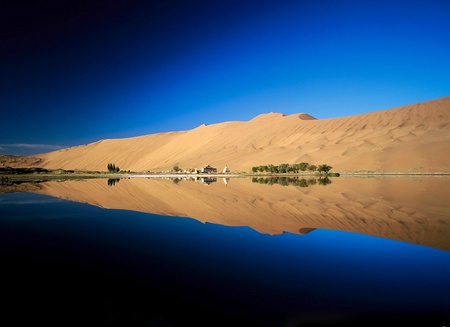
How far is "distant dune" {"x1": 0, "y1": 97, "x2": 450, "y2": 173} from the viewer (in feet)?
203

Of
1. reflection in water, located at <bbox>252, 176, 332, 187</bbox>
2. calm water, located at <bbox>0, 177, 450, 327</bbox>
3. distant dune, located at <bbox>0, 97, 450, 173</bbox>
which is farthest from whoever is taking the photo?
distant dune, located at <bbox>0, 97, 450, 173</bbox>

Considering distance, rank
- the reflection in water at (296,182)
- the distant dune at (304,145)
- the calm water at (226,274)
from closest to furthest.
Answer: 1. the calm water at (226,274)
2. the reflection in water at (296,182)
3. the distant dune at (304,145)

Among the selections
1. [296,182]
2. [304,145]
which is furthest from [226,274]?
[304,145]

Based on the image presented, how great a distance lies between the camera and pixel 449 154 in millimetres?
56562

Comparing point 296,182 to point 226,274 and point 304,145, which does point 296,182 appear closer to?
point 226,274

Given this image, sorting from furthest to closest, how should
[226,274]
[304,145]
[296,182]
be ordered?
[304,145]
[296,182]
[226,274]

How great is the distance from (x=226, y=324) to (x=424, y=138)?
76.5 metres

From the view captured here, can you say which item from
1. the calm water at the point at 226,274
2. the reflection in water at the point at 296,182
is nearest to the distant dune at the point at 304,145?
the reflection in water at the point at 296,182

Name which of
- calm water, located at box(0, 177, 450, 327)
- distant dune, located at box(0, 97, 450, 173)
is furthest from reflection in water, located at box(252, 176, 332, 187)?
A: distant dune, located at box(0, 97, 450, 173)

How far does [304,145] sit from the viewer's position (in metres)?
85.2

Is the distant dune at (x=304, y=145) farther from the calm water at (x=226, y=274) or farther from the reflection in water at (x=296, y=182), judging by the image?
the calm water at (x=226, y=274)

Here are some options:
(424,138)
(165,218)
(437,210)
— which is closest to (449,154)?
(424,138)

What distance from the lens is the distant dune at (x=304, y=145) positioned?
6191 centimetres

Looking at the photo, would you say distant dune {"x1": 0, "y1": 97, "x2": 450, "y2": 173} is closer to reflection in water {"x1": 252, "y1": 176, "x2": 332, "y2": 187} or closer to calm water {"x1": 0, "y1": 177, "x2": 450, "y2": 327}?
reflection in water {"x1": 252, "y1": 176, "x2": 332, "y2": 187}
